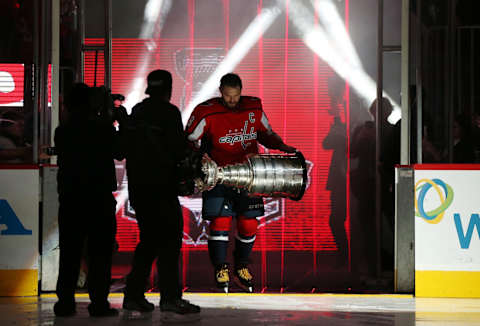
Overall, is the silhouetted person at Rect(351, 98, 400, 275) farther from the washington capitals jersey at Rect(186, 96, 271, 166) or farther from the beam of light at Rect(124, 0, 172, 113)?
the beam of light at Rect(124, 0, 172, 113)

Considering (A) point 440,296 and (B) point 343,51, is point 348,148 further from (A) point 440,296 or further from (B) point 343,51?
(A) point 440,296

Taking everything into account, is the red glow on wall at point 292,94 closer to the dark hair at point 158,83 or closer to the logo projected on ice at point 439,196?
the logo projected on ice at point 439,196

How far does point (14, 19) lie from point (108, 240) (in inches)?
117

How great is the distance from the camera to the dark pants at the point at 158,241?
585cm

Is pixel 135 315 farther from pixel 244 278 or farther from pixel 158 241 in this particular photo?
pixel 244 278

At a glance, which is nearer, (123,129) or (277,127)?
(123,129)

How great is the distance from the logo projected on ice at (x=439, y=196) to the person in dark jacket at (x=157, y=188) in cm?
240

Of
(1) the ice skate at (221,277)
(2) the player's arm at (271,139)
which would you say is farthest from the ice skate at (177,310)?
(2) the player's arm at (271,139)

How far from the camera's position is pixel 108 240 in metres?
5.96

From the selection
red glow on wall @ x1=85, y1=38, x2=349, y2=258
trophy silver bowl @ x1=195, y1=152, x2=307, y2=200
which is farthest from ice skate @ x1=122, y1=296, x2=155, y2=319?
red glow on wall @ x1=85, y1=38, x2=349, y2=258

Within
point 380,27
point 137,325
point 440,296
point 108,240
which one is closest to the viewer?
point 137,325

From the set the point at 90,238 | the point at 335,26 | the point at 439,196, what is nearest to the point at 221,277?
the point at 90,238

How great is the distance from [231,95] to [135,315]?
2037mm

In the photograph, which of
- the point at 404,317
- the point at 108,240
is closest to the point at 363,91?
the point at 404,317
